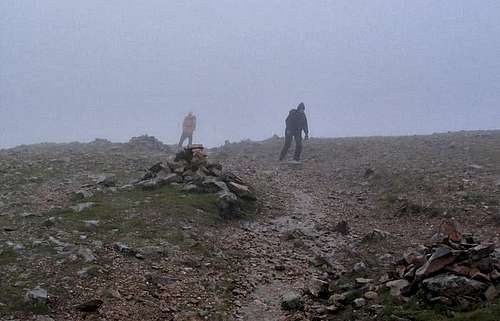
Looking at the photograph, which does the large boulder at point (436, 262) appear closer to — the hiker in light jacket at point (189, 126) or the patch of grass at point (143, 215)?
the patch of grass at point (143, 215)

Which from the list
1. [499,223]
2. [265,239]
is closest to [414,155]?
[499,223]

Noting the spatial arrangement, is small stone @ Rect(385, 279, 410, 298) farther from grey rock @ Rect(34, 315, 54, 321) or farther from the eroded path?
grey rock @ Rect(34, 315, 54, 321)

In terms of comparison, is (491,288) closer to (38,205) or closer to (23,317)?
(23,317)

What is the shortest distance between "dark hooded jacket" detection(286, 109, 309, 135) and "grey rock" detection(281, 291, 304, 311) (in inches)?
785

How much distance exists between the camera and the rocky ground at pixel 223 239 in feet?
29.9

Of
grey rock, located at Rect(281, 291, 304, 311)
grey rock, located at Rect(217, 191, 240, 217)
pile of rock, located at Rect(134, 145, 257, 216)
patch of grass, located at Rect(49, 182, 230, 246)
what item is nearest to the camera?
grey rock, located at Rect(281, 291, 304, 311)

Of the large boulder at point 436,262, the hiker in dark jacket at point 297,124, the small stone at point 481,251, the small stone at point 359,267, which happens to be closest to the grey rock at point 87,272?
the small stone at point 359,267

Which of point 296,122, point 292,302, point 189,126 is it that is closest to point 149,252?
point 292,302

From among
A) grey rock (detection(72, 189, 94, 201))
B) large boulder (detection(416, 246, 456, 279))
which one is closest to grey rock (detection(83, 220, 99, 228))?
grey rock (detection(72, 189, 94, 201))

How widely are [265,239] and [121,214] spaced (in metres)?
4.07

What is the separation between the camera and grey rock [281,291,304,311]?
961 cm

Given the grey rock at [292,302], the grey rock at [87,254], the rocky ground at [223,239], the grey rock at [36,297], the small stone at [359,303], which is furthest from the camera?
the grey rock at [87,254]

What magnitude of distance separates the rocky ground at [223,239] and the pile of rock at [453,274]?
8.9 inches

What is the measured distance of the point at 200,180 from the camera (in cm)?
1714
